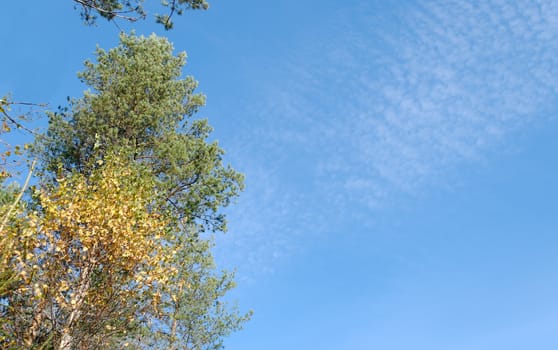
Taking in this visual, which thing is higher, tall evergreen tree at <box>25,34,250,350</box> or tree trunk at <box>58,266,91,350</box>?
tall evergreen tree at <box>25,34,250,350</box>

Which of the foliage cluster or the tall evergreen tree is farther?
the tall evergreen tree

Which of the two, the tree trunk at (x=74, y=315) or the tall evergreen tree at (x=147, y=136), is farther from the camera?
the tall evergreen tree at (x=147, y=136)

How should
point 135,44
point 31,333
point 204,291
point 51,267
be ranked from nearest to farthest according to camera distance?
point 31,333 < point 51,267 < point 135,44 < point 204,291

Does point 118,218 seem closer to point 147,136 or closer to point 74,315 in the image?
point 74,315

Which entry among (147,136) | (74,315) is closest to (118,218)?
(74,315)

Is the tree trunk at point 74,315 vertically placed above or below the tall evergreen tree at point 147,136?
below

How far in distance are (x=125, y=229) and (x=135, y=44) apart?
10.3 m

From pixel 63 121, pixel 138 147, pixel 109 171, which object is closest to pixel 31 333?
pixel 109 171

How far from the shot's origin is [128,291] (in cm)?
893

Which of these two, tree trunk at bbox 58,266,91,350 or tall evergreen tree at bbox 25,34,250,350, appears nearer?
tree trunk at bbox 58,266,91,350

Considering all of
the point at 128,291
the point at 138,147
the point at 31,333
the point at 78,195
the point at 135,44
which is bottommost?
the point at 31,333

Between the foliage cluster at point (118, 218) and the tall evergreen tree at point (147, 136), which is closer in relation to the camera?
the foliage cluster at point (118, 218)

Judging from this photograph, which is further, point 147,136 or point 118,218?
point 147,136

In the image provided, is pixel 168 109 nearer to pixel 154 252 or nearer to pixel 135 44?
pixel 135 44
